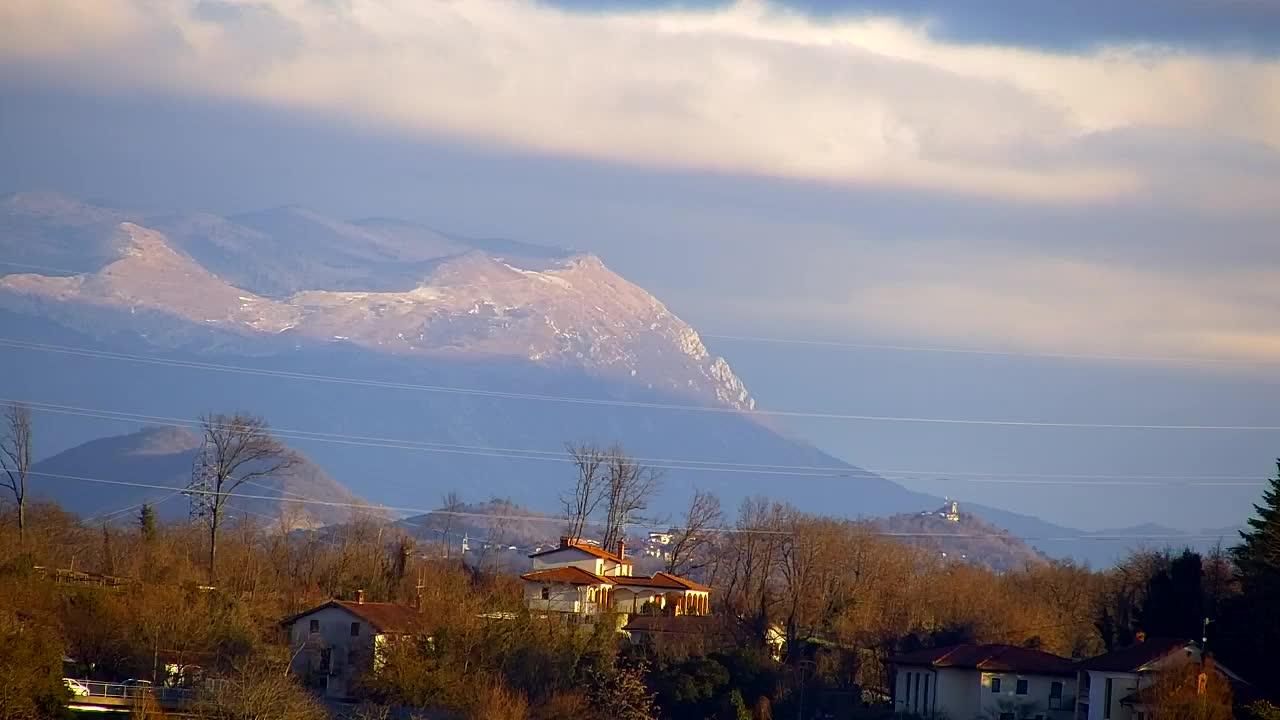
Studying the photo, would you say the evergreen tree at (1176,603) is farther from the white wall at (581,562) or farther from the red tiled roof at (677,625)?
the white wall at (581,562)

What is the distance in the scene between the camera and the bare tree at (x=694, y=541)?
123625mm

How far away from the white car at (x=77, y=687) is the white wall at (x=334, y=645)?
12.5 m

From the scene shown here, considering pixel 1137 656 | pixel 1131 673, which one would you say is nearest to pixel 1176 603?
pixel 1137 656

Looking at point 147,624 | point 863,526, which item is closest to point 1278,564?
point 147,624

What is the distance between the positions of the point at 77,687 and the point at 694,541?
63.2 metres

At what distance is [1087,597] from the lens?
349 ft

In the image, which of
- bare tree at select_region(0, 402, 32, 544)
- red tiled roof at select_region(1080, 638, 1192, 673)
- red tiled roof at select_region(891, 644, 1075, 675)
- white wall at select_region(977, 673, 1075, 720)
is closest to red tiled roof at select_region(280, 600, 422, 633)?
red tiled roof at select_region(891, 644, 1075, 675)

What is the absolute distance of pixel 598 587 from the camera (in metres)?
101

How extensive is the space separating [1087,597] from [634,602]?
2610cm

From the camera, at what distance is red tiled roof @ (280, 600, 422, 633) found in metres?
83.6

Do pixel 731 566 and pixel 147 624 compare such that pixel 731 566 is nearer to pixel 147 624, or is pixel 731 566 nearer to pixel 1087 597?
pixel 1087 597

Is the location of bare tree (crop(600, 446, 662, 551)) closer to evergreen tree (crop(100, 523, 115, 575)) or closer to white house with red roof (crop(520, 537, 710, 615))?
white house with red roof (crop(520, 537, 710, 615))

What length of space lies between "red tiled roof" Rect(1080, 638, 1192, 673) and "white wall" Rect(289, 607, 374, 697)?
103 feet

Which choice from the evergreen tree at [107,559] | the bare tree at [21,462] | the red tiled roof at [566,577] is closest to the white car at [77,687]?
the evergreen tree at [107,559]
